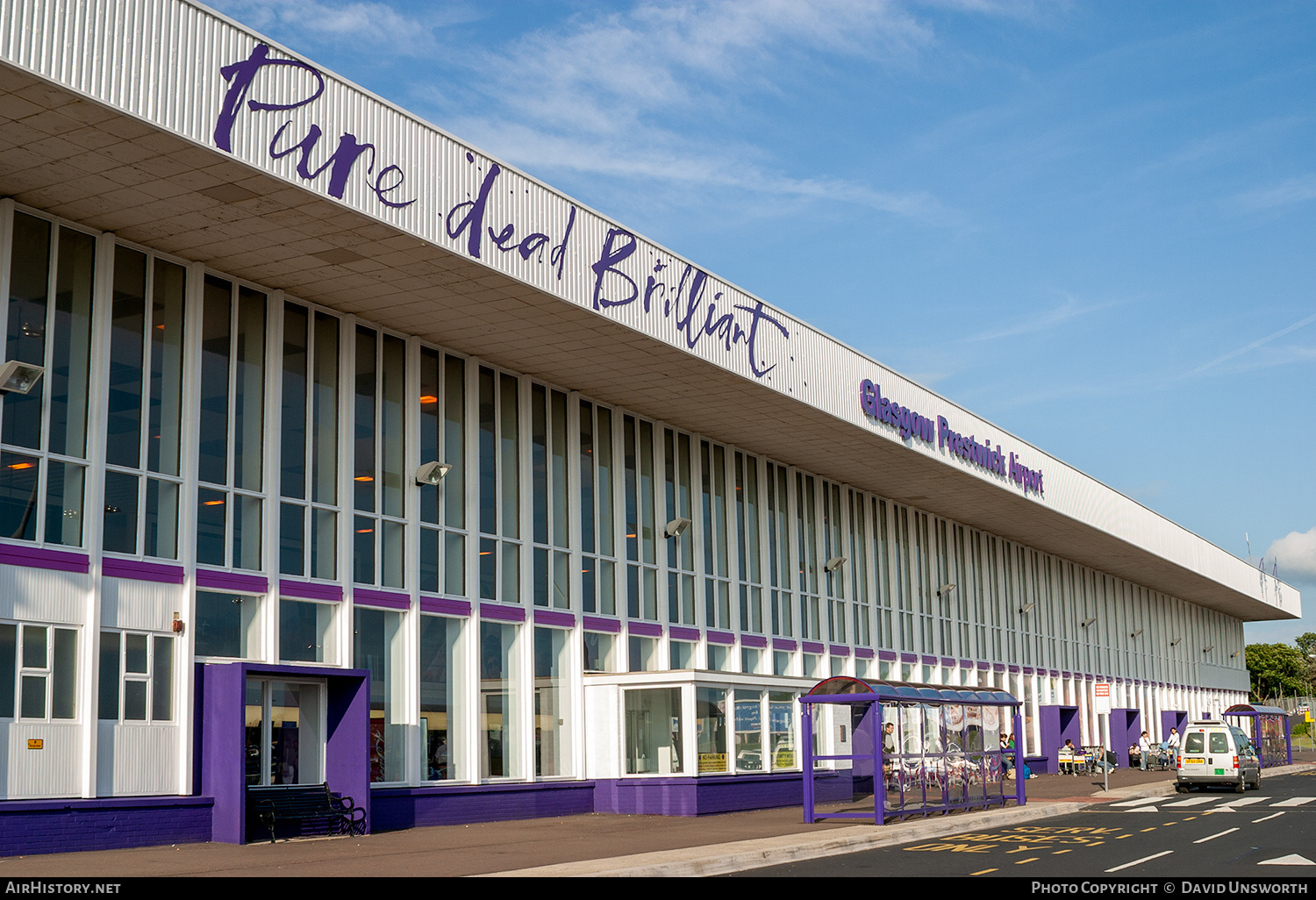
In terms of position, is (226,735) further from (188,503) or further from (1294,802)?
(1294,802)

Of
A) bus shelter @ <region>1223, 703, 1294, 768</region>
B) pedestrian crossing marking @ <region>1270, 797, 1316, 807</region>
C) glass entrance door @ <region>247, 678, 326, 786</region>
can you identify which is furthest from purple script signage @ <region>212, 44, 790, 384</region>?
bus shelter @ <region>1223, 703, 1294, 768</region>

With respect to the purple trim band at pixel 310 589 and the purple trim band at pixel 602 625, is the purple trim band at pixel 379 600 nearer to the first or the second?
the purple trim band at pixel 310 589

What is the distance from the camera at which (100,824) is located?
17531 millimetres

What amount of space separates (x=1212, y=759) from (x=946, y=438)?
10429 mm

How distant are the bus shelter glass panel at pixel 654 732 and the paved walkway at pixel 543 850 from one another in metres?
1.19

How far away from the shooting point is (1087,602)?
5584cm

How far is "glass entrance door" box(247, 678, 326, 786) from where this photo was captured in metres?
20.1

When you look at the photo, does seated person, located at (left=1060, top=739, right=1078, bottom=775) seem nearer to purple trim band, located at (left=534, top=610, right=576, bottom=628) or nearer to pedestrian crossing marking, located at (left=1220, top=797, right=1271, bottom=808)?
pedestrian crossing marking, located at (left=1220, top=797, right=1271, bottom=808)

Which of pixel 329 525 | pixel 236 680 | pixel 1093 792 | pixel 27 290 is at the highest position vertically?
pixel 27 290

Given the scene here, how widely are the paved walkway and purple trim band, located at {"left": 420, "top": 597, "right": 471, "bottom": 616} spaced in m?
3.71

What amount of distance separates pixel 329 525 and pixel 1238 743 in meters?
24.6

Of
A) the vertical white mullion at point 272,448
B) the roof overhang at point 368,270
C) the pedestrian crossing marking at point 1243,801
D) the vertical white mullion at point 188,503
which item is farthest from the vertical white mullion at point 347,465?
the pedestrian crossing marking at point 1243,801
